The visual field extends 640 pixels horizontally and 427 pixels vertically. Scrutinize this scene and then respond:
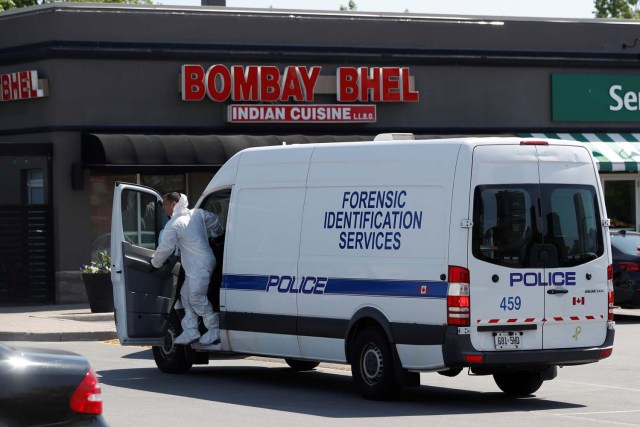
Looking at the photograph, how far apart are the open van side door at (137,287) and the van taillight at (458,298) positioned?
13.6ft

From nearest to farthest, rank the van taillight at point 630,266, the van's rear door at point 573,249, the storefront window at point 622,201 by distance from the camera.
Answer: the van's rear door at point 573,249
the van taillight at point 630,266
the storefront window at point 622,201

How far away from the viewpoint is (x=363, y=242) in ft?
43.4

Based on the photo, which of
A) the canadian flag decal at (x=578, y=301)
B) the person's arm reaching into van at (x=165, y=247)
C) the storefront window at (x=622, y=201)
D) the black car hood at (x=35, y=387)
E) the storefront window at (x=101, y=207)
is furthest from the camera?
the storefront window at (x=622, y=201)

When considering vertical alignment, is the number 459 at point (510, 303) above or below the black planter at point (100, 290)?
above

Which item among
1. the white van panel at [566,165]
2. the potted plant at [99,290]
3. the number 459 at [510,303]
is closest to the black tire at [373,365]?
the number 459 at [510,303]

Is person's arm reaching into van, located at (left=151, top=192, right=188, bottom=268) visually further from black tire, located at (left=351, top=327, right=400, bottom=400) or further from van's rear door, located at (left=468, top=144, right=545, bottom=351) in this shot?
van's rear door, located at (left=468, top=144, right=545, bottom=351)

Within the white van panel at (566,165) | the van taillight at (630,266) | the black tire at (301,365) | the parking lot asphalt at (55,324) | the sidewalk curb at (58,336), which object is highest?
the white van panel at (566,165)

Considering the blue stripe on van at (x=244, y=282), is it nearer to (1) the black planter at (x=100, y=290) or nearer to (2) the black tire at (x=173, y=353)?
(2) the black tire at (x=173, y=353)

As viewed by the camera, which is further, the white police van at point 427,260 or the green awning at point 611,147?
the green awning at point 611,147

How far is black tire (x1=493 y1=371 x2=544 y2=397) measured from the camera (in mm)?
13477

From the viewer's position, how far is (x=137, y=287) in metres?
15.3

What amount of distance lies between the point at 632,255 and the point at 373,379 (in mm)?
10334

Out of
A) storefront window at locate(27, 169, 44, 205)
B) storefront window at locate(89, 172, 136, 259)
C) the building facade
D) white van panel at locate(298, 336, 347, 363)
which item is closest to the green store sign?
the building facade

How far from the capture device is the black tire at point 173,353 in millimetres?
15258
